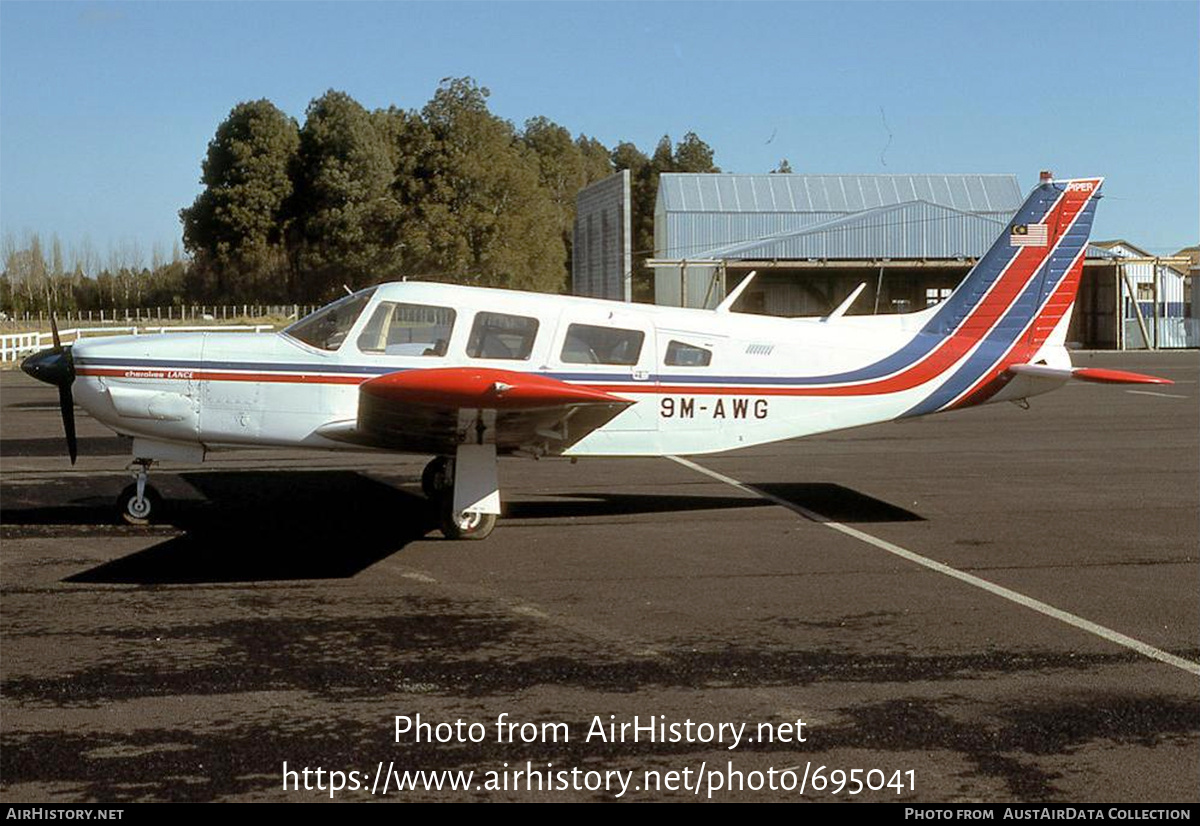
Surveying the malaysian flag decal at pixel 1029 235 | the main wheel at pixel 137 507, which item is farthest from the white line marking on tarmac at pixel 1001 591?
the main wheel at pixel 137 507

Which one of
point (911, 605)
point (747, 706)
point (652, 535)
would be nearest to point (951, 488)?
point (652, 535)

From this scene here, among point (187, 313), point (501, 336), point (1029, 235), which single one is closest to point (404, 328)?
point (501, 336)

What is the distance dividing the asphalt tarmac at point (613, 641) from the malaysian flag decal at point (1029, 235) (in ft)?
8.58

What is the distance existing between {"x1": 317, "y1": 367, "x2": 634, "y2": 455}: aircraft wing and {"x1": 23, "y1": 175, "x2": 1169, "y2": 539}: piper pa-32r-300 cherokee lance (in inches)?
1.2

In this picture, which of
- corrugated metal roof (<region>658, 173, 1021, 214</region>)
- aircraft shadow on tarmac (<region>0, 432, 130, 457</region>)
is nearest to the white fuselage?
aircraft shadow on tarmac (<region>0, 432, 130, 457</region>)

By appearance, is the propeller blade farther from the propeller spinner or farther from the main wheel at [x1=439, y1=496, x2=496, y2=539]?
the main wheel at [x1=439, y1=496, x2=496, y2=539]

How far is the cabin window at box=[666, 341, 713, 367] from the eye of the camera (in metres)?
11.5

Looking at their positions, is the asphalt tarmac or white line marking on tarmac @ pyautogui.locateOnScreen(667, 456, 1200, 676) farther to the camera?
white line marking on tarmac @ pyautogui.locateOnScreen(667, 456, 1200, 676)

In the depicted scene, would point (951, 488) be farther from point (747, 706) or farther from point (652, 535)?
point (747, 706)

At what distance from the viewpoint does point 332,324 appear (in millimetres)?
11148

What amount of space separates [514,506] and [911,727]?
283 inches

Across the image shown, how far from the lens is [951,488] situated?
13.8 m

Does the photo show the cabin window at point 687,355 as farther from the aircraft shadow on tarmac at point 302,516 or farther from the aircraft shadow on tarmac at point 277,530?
the aircraft shadow on tarmac at point 277,530

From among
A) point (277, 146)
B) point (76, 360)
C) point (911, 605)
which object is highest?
point (277, 146)
